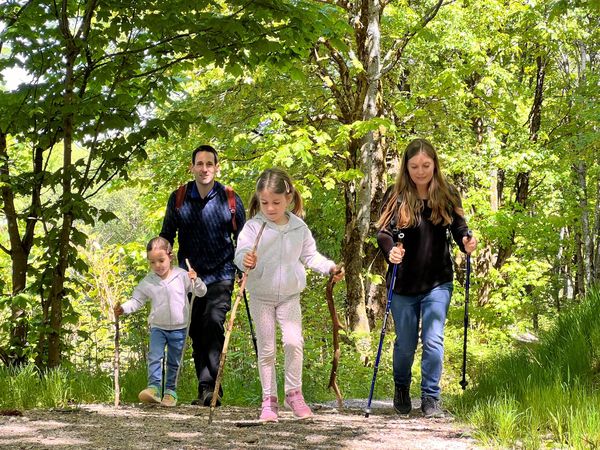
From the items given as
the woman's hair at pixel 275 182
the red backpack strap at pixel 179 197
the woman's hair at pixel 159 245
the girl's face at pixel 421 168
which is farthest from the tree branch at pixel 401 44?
the woman's hair at pixel 275 182

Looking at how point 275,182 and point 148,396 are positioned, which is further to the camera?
point 148,396

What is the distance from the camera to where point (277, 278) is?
499 centimetres

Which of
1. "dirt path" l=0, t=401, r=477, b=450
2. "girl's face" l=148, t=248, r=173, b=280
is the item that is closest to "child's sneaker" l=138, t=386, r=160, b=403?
"dirt path" l=0, t=401, r=477, b=450

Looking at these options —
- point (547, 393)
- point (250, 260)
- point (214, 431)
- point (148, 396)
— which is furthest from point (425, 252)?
point (148, 396)

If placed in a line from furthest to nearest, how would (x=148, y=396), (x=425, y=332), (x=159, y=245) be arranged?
(x=159, y=245)
(x=148, y=396)
(x=425, y=332)

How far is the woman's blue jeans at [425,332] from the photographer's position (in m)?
5.30

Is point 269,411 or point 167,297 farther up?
point 167,297

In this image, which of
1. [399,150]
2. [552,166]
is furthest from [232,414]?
[552,166]

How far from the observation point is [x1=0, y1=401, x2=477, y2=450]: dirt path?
3.83 metres

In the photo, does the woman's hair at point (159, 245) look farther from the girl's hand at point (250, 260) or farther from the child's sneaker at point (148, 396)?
the girl's hand at point (250, 260)

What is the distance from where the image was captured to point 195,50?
6.81 meters

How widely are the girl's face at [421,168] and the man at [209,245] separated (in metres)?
1.55

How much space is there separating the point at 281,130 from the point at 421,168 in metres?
8.10

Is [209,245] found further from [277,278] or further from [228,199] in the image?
[277,278]
